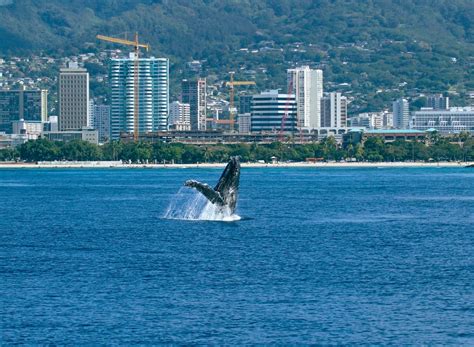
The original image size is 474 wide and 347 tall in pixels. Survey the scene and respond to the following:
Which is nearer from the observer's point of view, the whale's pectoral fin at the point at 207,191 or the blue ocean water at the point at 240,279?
the blue ocean water at the point at 240,279

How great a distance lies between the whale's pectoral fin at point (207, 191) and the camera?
9019 cm

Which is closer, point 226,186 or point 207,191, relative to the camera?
point 207,191

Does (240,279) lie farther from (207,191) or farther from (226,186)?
(226,186)

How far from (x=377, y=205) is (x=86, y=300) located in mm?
75935

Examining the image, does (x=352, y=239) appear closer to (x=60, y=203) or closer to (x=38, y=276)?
(x=38, y=276)

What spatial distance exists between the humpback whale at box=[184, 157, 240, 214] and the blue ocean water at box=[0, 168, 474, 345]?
2.04m

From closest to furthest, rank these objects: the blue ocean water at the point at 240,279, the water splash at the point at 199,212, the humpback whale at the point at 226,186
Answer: the blue ocean water at the point at 240,279, the humpback whale at the point at 226,186, the water splash at the point at 199,212

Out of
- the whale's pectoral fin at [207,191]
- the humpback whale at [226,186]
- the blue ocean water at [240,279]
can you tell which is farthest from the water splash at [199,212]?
the humpback whale at [226,186]

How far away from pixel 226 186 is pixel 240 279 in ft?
81.5

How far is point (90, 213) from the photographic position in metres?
126

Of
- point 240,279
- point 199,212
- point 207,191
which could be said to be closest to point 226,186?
point 207,191

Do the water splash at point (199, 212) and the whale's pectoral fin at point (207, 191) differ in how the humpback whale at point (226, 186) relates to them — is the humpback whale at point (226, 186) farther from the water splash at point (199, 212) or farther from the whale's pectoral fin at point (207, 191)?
the water splash at point (199, 212)

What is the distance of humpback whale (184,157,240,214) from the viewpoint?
9300cm

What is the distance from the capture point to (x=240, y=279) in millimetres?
71125
